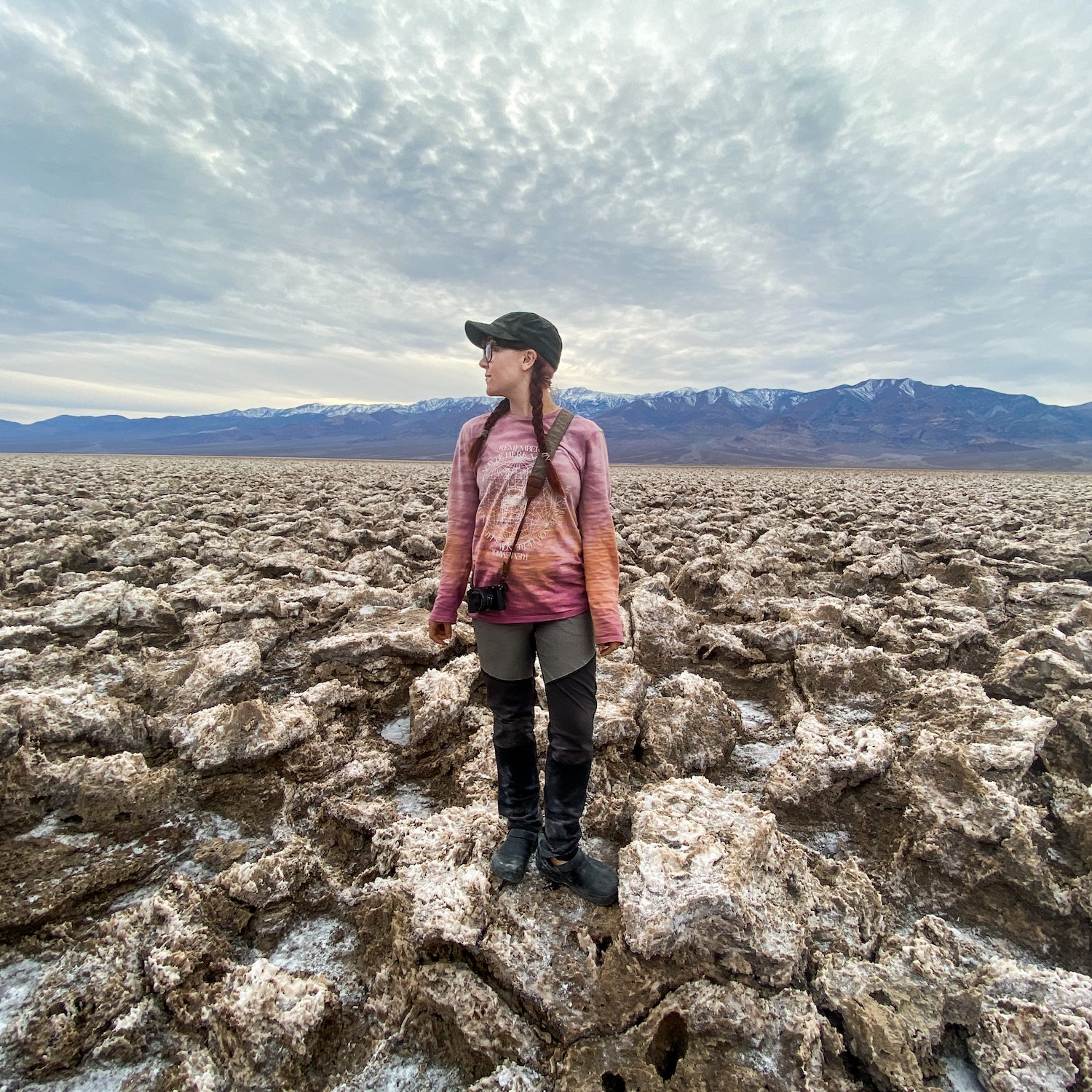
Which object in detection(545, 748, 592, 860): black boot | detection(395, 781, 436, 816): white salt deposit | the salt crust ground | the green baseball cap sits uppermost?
the green baseball cap

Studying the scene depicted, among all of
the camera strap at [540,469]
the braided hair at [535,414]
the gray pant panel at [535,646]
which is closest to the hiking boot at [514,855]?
the gray pant panel at [535,646]

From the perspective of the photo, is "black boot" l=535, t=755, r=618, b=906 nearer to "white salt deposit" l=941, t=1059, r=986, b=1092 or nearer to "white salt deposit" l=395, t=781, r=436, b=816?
"white salt deposit" l=395, t=781, r=436, b=816

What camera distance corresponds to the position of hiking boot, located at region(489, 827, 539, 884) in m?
2.03

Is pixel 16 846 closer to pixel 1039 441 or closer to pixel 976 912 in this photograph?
pixel 976 912

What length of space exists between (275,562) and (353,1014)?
510 centimetres

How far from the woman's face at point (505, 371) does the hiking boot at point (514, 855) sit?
1.61m

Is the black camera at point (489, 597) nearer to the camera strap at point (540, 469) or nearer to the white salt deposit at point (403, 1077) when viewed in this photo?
the camera strap at point (540, 469)

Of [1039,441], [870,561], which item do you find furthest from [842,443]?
[870,561]

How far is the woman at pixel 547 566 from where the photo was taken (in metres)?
1.94

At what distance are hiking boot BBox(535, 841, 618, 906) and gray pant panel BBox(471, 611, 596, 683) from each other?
2.10 ft

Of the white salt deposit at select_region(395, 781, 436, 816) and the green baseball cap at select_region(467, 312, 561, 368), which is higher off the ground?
the green baseball cap at select_region(467, 312, 561, 368)

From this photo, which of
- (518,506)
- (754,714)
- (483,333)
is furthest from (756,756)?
(483,333)

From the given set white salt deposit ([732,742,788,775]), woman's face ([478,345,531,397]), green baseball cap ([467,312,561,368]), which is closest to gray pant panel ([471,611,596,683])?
woman's face ([478,345,531,397])

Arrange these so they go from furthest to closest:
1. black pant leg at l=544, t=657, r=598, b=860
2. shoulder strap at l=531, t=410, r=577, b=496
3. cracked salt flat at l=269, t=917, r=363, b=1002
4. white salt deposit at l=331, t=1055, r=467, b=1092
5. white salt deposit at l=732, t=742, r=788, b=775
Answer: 1. white salt deposit at l=732, t=742, r=788, b=775
2. black pant leg at l=544, t=657, r=598, b=860
3. shoulder strap at l=531, t=410, r=577, b=496
4. cracked salt flat at l=269, t=917, r=363, b=1002
5. white salt deposit at l=331, t=1055, r=467, b=1092
